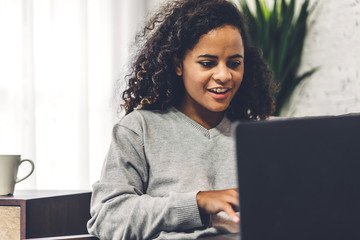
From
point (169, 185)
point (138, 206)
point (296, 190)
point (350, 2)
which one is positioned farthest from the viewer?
point (350, 2)

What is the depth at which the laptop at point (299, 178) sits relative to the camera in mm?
573

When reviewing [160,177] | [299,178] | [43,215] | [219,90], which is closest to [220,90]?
[219,90]

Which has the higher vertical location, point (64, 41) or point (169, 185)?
point (64, 41)

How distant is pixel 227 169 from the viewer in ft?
4.40

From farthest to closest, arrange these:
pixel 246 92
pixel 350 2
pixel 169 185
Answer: pixel 350 2 < pixel 246 92 < pixel 169 185

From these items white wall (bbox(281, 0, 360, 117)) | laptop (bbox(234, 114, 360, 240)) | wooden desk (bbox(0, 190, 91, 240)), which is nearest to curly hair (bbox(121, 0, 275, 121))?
wooden desk (bbox(0, 190, 91, 240))

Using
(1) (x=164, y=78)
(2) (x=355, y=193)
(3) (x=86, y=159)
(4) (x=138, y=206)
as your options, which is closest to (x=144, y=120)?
(1) (x=164, y=78)

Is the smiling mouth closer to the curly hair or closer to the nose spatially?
the nose

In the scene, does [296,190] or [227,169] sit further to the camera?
[227,169]

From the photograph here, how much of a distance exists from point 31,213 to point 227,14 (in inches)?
27.7

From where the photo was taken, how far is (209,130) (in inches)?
55.4

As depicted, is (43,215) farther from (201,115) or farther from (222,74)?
(222,74)

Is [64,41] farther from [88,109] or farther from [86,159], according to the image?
[86,159]

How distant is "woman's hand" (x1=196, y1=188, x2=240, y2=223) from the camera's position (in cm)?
87
